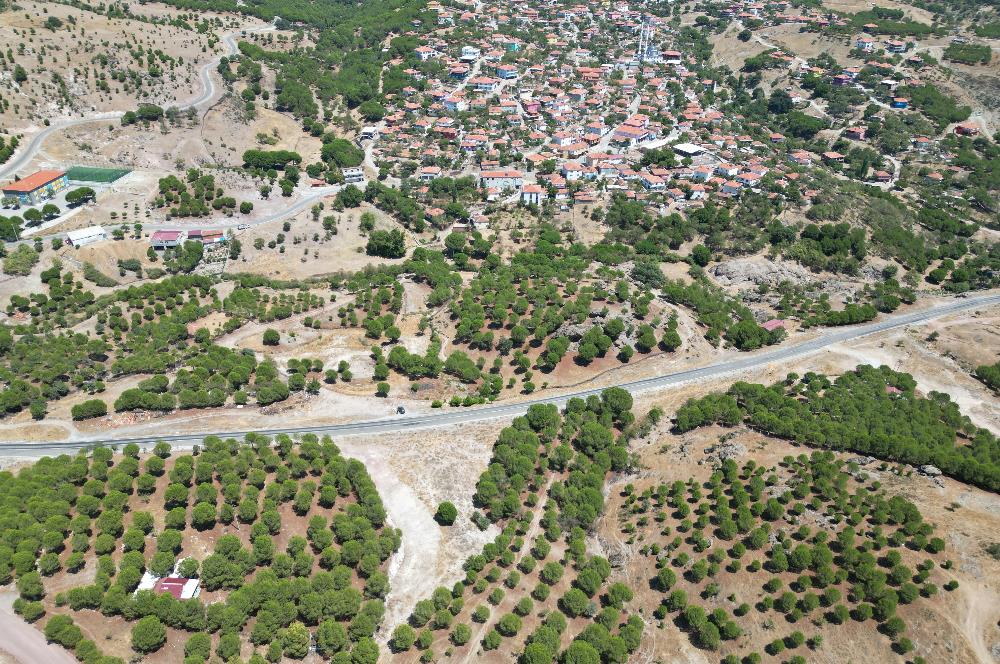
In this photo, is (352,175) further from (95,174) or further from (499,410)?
(499,410)

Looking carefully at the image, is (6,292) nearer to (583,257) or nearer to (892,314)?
(583,257)

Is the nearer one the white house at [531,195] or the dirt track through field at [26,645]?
the dirt track through field at [26,645]

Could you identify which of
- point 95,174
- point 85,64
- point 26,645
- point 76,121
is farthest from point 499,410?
point 85,64

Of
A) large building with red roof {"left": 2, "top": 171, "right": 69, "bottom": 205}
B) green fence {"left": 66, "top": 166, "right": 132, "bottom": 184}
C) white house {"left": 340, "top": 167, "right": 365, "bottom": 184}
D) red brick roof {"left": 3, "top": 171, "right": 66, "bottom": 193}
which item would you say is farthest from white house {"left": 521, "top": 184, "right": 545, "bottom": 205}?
red brick roof {"left": 3, "top": 171, "right": 66, "bottom": 193}

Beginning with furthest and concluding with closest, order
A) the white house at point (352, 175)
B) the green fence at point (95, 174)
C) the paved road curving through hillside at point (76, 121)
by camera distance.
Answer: the white house at point (352, 175) < the green fence at point (95, 174) < the paved road curving through hillside at point (76, 121)

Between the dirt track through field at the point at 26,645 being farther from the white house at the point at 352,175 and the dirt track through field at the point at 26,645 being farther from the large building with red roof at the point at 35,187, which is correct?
the white house at the point at 352,175

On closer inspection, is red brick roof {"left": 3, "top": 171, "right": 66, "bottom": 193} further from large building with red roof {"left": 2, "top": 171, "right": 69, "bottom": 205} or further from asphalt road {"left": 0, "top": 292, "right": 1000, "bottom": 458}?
asphalt road {"left": 0, "top": 292, "right": 1000, "bottom": 458}

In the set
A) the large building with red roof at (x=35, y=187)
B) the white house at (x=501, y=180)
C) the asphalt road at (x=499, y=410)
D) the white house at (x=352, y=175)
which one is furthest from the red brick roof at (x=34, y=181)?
the white house at (x=501, y=180)
